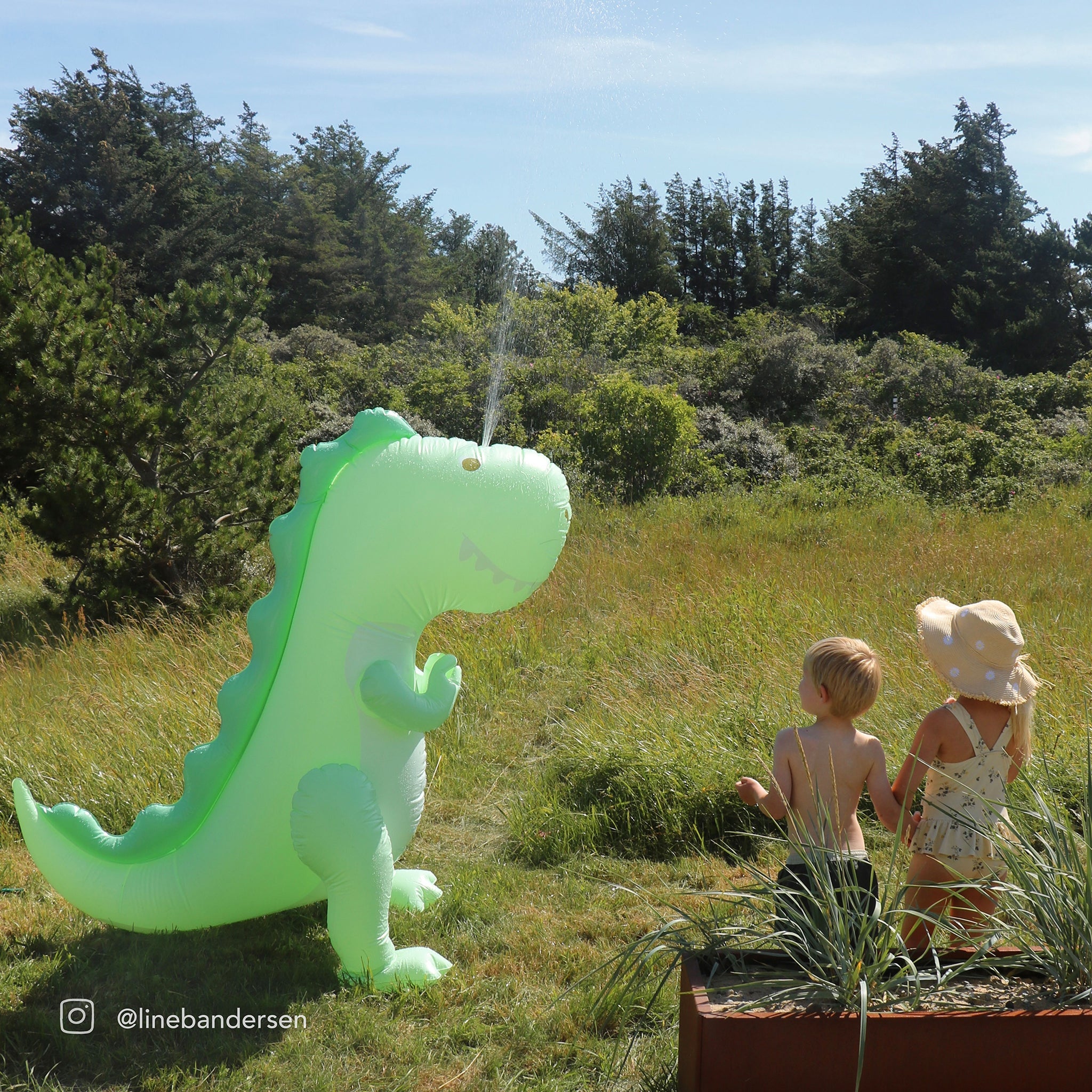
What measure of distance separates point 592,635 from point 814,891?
A: 3580 millimetres

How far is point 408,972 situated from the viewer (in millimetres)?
2662

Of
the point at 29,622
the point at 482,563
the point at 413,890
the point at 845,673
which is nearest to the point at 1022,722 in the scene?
the point at 845,673

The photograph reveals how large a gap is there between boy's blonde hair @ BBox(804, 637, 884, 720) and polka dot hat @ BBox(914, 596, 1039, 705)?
29 centimetres

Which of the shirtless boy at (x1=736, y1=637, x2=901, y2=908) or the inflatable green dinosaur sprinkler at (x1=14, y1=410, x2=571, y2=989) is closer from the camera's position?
the shirtless boy at (x1=736, y1=637, x2=901, y2=908)

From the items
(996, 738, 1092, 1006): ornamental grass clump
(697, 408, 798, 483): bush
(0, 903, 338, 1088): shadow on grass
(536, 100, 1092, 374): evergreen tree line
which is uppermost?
(536, 100, 1092, 374): evergreen tree line

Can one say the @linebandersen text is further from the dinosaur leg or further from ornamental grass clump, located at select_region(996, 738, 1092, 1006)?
ornamental grass clump, located at select_region(996, 738, 1092, 1006)

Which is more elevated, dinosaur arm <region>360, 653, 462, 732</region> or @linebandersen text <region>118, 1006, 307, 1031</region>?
dinosaur arm <region>360, 653, 462, 732</region>

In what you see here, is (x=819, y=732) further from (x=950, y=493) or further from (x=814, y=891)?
(x=950, y=493)

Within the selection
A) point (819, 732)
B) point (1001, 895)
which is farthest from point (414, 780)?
point (1001, 895)

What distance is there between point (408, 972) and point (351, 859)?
40 centimetres

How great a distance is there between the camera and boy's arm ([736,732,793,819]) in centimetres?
226

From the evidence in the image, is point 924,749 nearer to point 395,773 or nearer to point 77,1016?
point 395,773

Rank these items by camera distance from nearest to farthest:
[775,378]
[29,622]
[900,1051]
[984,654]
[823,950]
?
[900,1051] → [823,950] → [984,654] → [29,622] → [775,378]

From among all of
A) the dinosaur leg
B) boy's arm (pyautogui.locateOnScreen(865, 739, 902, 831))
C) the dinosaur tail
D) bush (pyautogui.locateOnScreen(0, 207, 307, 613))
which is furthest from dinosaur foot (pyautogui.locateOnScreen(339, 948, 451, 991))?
bush (pyautogui.locateOnScreen(0, 207, 307, 613))
